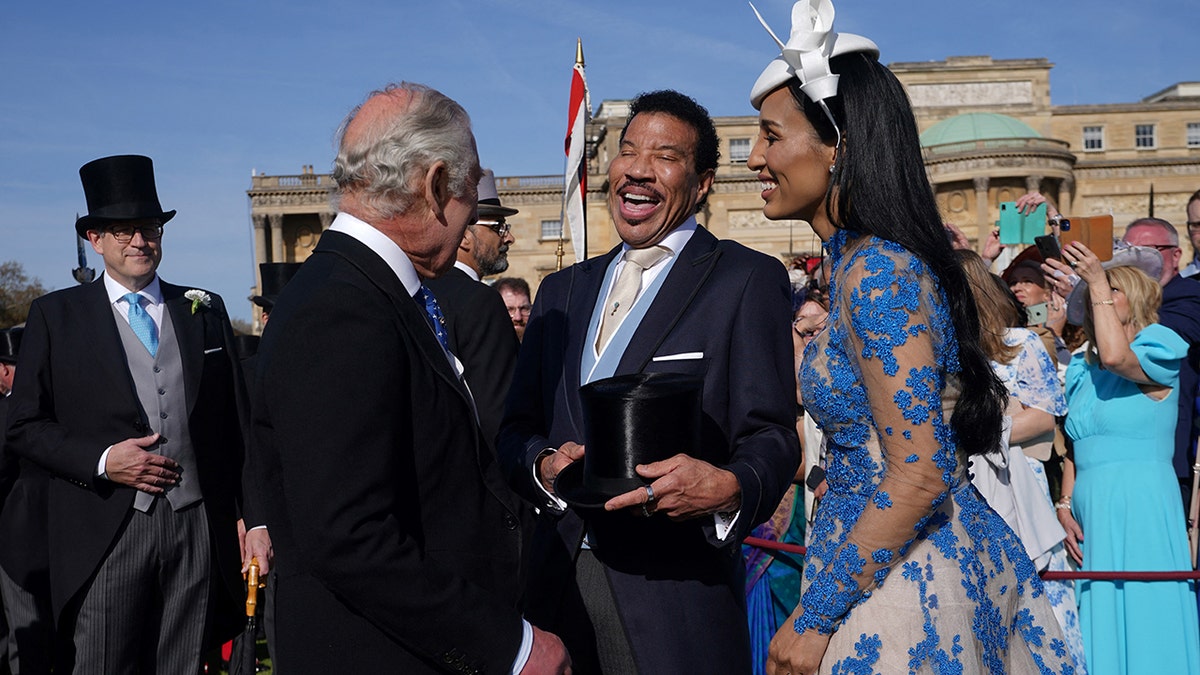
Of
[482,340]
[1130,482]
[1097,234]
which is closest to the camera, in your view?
[482,340]

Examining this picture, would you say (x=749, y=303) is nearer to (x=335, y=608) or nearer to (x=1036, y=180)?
(x=335, y=608)

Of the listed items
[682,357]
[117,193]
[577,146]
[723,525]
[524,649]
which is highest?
[577,146]

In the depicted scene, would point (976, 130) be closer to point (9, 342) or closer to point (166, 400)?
point (9, 342)

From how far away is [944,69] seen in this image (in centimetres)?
6944

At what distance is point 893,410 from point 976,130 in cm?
6294

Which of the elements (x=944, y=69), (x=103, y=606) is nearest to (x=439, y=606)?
(x=103, y=606)

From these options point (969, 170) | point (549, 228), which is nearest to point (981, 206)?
point (969, 170)

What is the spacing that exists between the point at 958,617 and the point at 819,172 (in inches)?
47.9

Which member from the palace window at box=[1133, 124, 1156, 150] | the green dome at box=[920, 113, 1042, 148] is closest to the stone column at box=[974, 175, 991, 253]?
the green dome at box=[920, 113, 1042, 148]

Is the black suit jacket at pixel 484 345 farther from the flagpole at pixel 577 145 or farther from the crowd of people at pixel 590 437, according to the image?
the flagpole at pixel 577 145

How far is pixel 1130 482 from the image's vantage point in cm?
587

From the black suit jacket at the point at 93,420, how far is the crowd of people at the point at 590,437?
0.7 inches

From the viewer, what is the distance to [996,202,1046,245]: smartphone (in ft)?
25.3

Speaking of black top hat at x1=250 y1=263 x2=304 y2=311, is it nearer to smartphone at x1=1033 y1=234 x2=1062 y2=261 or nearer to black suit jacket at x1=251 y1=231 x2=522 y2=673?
smartphone at x1=1033 y1=234 x2=1062 y2=261
